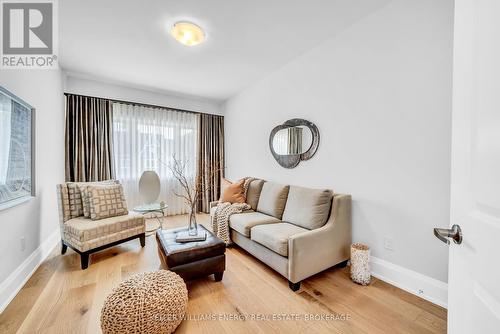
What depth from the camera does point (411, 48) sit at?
5.76 ft

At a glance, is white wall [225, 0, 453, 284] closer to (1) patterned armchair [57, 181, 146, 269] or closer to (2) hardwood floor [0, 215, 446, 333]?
(2) hardwood floor [0, 215, 446, 333]

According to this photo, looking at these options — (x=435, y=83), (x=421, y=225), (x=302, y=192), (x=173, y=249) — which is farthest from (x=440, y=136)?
(x=173, y=249)

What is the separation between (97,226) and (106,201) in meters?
0.37

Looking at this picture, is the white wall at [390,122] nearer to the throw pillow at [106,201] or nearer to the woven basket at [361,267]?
the woven basket at [361,267]

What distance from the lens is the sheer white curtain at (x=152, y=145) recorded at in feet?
12.6

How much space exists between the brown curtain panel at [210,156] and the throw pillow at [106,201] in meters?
1.96

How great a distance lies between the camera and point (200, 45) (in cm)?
253

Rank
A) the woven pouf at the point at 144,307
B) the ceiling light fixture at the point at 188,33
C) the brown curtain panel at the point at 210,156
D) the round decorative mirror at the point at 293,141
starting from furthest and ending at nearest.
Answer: the brown curtain panel at the point at 210,156 → the round decorative mirror at the point at 293,141 → the ceiling light fixture at the point at 188,33 → the woven pouf at the point at 144,307

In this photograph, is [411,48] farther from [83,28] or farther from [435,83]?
[83,28]

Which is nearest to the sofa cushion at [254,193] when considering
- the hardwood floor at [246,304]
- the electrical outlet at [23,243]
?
the hardwood floor at [246,304]

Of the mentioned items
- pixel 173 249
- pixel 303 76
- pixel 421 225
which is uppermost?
pixel 303 76

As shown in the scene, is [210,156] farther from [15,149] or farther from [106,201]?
[15,149]

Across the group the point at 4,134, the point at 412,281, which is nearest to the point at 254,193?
the point at 412,281

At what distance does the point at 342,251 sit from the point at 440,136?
53.6 inches
